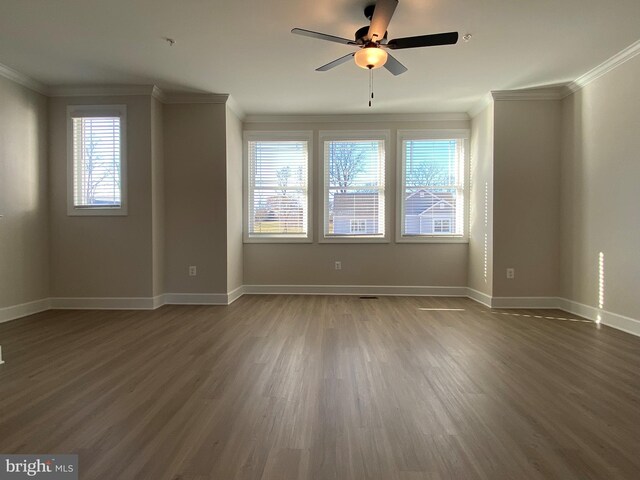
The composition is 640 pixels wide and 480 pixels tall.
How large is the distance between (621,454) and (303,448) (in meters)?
1.38

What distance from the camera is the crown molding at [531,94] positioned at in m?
4.55

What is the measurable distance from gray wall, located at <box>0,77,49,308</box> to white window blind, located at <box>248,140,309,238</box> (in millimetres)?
2668

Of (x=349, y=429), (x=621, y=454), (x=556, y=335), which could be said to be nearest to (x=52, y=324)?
(x=349, y=429)

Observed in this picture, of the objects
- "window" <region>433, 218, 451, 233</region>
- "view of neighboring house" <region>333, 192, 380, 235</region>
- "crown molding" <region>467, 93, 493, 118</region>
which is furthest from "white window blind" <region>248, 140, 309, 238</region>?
"crown molding" <region>467, 93, 493, 118</region>

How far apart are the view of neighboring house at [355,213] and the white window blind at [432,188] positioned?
0.46 meters

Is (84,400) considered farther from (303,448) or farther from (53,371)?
(303,448)

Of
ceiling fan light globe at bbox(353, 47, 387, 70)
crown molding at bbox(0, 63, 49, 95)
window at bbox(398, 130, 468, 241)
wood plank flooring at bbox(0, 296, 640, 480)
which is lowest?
wood plank flooring at bbox(0, 296, 640, 480)

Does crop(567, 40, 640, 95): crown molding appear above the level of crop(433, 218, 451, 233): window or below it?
above

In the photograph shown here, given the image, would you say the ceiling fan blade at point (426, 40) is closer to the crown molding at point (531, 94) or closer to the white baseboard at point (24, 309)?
the crown molding at point (531, 94)

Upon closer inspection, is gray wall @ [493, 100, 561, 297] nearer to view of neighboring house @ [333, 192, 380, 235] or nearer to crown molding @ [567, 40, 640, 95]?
crown molding @ [567, 40, 640, 95]

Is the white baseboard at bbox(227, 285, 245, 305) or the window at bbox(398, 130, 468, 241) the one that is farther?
the window at bbox(398, 130, 468, 241)

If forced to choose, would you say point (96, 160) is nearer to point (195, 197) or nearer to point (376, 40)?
point (195, 197)

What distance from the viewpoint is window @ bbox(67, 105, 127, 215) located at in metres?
4.59

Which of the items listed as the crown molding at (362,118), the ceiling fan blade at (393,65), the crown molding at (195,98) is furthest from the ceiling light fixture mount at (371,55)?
the crown molding at (362,118)
